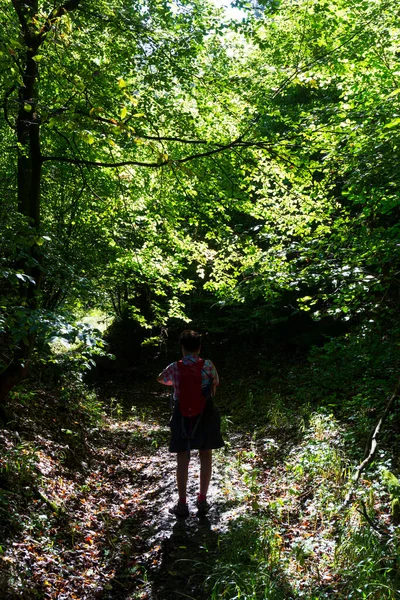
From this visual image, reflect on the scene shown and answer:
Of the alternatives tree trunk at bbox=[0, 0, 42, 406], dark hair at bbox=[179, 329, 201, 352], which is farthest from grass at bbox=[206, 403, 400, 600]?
tree trunk at bbox=[0, 0, 42, 406]

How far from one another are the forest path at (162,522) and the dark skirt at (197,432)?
81 cm

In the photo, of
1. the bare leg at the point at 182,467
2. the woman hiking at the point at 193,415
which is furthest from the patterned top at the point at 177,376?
the bare leg at the point at 182,467

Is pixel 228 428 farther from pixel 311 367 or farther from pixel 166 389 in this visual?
pixel 166 389

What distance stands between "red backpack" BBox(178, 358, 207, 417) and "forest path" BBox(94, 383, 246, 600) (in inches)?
45.6

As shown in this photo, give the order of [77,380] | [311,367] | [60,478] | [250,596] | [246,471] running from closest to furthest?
1. [250,596]
2. [60,478]
3. [246,471]
4. [77,380]
5. [311,367]

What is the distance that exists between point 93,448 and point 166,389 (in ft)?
26.8

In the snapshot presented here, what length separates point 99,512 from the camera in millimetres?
5023

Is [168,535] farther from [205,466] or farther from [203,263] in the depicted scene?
[203,263]

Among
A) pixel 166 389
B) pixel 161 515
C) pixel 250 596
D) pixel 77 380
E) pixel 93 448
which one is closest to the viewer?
pixel 250 596

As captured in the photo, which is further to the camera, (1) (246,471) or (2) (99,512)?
(1) (246,471)

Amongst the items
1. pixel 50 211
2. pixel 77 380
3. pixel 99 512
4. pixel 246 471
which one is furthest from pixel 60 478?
pixel 50 211

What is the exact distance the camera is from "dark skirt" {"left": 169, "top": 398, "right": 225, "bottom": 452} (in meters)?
4.50

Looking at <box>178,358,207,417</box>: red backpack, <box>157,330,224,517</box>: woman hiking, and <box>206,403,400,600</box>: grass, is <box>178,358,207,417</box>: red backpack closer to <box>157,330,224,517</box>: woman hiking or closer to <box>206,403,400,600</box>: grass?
<box>157,330,224,517</box>: woman hiking

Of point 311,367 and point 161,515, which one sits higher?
point 311,367
